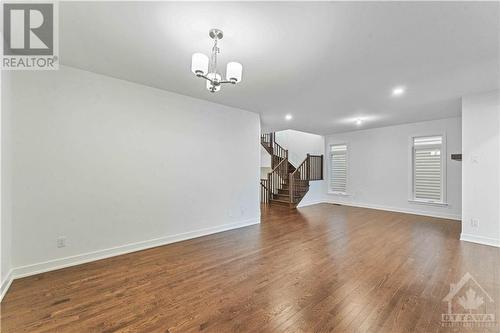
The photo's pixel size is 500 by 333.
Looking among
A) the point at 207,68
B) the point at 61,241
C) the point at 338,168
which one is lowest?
the point at 61,241

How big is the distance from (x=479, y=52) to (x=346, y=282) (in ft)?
10.3

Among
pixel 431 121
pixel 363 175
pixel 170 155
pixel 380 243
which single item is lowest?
pixel 380 243

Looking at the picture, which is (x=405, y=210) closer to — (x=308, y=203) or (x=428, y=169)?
(x=428, y=169)

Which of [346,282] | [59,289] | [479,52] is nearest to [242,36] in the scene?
[479,52]

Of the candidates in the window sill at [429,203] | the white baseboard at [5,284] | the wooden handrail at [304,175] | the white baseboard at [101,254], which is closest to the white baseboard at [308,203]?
the wooden handrail at [304,175]

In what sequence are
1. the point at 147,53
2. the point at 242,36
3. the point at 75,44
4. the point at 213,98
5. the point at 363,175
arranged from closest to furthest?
the point at 242,36, the point at 75,44, the point at 147,53, the point at 213,98, the point at 363,175

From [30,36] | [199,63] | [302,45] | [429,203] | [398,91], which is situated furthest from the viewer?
[429,203]

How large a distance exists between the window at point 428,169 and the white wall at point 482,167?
2210mm

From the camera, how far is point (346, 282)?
2531 millimetres

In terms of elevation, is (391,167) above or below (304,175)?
above

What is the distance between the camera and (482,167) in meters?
3.83

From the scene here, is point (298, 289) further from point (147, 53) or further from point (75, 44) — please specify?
point (75, 44)

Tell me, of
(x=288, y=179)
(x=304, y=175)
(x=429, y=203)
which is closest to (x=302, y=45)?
(x=288, y=179)

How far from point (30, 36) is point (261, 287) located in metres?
3.73
